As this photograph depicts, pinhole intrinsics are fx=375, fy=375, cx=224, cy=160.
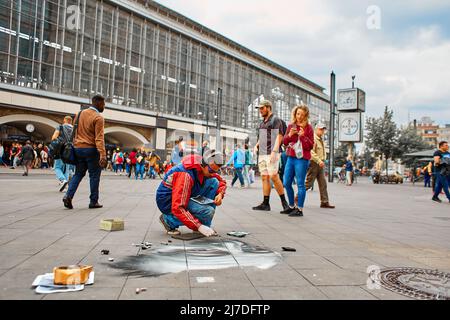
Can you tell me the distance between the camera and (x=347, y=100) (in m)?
23.8

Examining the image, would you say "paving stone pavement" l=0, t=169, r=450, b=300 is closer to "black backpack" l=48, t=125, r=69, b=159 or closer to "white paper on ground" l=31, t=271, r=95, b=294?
"white paper on ground" l=31, t=271, r=95, b=294

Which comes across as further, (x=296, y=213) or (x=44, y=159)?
(x=44, y=159)

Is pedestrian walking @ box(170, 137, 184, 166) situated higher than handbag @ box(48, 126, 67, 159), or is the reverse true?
pedestrian walking @ box(170, 137, 184, 166)

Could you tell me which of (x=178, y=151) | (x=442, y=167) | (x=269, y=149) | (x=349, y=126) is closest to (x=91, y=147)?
(x=269, y=149)

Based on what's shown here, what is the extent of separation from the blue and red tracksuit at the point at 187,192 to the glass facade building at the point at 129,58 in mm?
33115

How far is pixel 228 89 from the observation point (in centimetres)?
5691

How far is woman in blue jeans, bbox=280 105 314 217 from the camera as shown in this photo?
656 centimetres

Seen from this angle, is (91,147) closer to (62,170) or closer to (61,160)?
(61,160)

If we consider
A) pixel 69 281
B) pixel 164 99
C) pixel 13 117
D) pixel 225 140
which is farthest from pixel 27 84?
pixel 69 281

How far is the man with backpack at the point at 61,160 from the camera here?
8.62m

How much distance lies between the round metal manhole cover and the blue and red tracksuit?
74.4 inches

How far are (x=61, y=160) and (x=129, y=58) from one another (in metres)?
36.3

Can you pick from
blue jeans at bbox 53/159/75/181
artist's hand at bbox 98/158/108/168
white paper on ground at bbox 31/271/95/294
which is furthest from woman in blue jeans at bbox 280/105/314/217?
blue jeans at bbox 53/159/75/181
